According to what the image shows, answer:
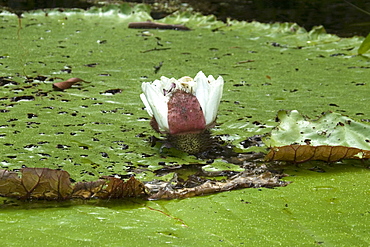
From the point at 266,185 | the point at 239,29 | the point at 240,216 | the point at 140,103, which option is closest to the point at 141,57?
the point at 140,103

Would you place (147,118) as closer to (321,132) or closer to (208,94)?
(208,94)

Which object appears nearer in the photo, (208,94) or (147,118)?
(208,94)

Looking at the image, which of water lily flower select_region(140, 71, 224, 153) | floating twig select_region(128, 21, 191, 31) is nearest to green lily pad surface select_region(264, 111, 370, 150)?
water lily flower select_region(140, 71, 224, 153)

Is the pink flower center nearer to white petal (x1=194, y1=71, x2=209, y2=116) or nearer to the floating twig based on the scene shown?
white petal (x1=194, y1=71, x2=209, y2=116)

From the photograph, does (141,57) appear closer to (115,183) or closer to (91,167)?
(91,167)

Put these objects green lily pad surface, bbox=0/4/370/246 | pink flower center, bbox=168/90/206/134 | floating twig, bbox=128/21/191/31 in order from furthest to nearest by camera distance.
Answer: floating twig, bbox=128/21/191/31
pink flower center, bbox=168/90/206/134
green lily pad surface, bbox=0/4/370/246

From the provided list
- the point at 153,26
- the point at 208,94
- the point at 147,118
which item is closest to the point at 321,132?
the point at 208,94
